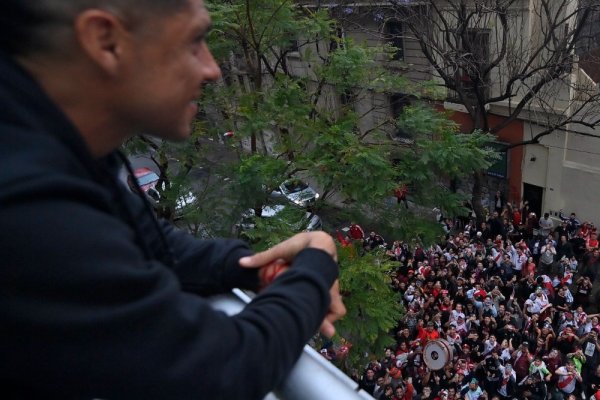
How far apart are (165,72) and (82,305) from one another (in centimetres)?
52

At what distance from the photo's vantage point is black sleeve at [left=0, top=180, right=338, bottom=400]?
81cm

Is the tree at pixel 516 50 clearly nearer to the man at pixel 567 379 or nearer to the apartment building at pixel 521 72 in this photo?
the apartment building at pixel 521 72

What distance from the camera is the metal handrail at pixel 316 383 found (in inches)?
45.1

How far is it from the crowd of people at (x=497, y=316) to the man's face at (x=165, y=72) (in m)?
7.05

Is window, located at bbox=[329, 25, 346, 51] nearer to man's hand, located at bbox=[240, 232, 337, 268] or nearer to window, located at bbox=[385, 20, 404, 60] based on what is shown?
window, located at bbox=[385, 20, 404, 60]

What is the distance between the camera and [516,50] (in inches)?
569

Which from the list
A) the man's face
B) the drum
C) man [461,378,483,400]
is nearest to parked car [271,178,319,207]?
Answer: the drum

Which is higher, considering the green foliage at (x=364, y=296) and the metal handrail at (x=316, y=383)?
the metal handrail at (x=316, y=383)

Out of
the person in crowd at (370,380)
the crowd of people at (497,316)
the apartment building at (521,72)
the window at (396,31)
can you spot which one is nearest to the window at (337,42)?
the apartment building at (521,72)

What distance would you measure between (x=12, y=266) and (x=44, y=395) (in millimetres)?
256

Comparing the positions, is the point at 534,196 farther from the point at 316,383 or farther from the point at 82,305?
the point at 82,305

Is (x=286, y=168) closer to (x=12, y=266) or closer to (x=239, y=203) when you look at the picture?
(x=239, y=203)

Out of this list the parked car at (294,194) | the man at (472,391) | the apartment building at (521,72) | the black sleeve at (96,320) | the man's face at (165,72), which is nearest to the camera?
the black sleeve at (96,320)

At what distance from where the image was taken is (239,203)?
8477 mm
